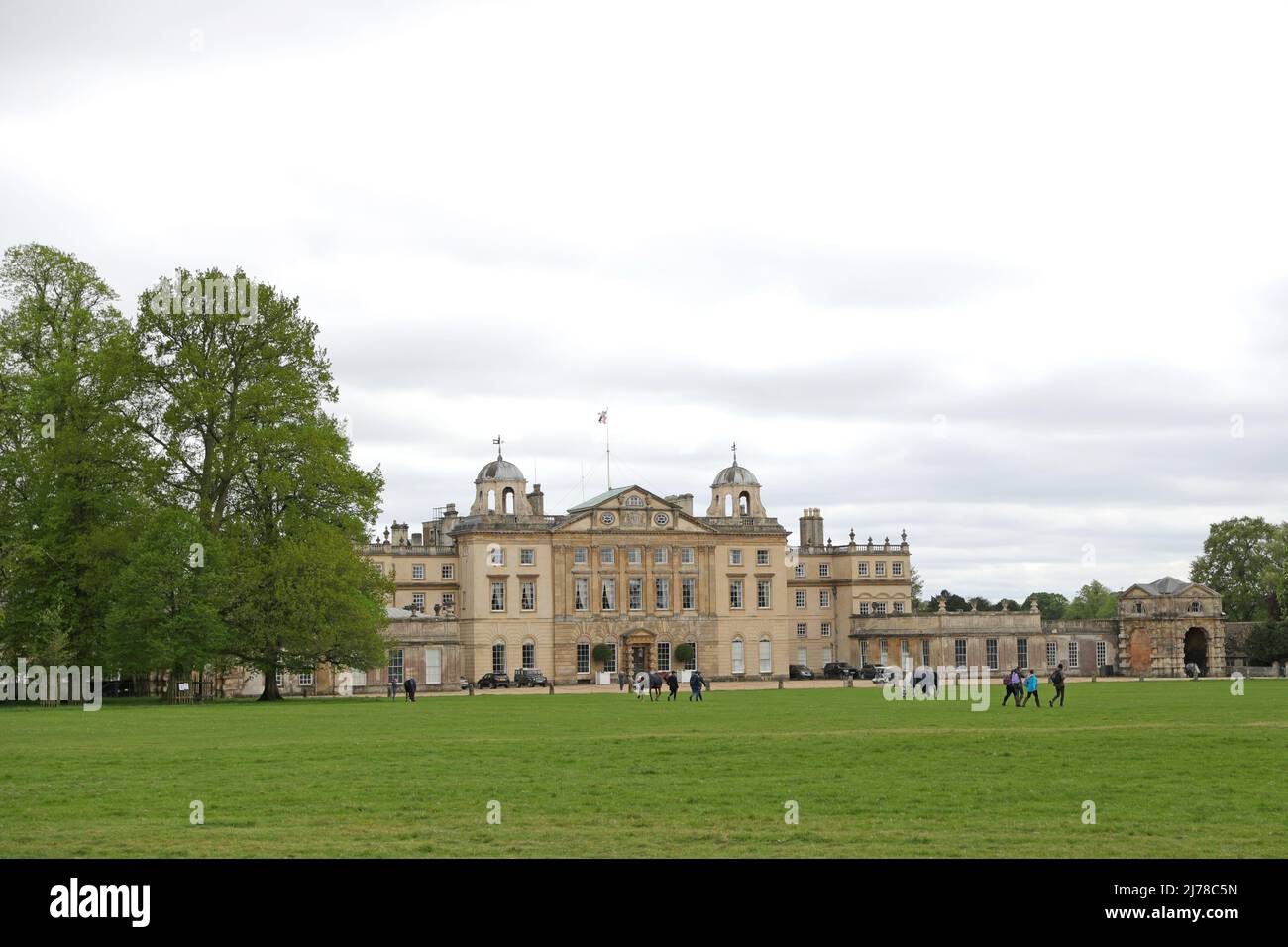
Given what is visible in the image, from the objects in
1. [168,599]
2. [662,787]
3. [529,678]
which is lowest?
[529,678]

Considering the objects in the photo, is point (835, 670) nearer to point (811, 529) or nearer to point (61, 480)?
point (811, 529)

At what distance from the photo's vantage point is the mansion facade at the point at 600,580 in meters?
93.2

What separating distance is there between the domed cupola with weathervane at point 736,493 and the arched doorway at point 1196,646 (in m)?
26.8

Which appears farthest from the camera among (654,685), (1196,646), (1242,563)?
(1242,563)

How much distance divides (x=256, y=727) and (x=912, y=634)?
215 ft

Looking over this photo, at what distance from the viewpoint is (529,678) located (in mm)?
89188

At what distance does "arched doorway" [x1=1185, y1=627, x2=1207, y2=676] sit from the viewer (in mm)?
97938

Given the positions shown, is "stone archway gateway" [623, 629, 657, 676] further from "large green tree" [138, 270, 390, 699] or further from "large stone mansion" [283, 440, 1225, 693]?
"large green tree" [138, 270, 390, 699]

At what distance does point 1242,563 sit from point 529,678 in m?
52.3

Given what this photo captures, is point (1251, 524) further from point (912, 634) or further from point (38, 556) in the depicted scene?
point (38, 556)

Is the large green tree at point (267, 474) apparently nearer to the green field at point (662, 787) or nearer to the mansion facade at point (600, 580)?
the green field at point (662, 787)

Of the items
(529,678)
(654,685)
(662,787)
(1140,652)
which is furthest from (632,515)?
(662,787)

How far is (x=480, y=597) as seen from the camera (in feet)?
304

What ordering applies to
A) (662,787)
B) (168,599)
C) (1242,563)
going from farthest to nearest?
(1242,563), (168,599), (662,787)
